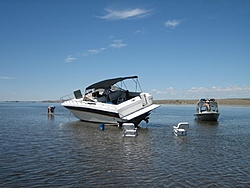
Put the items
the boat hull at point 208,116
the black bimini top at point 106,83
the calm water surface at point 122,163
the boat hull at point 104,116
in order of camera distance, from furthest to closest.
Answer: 1. the boat hull at point 208,116
2. the black bimini top at point 106,83
3. the boat hull at point 104,116
4. the calm water surface at point 122,163

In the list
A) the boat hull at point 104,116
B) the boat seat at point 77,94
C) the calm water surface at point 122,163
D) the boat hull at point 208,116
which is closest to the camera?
the calm water surface at point 122,163

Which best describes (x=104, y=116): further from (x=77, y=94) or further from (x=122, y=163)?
(x=122, y=163)

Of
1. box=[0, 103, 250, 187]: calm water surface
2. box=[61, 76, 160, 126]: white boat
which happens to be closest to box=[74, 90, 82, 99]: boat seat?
box=[61, 76, 160, 126]: white boat

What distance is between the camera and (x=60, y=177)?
9734 mm

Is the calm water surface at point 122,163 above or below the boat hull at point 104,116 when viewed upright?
below

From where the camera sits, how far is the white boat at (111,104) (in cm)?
2483

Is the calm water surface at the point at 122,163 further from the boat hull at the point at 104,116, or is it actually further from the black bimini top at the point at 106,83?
the black bimini top at the point at 106,83

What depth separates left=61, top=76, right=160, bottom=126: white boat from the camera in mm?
24828

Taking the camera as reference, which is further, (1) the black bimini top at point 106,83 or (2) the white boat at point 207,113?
(2) the white boat at point 207,113

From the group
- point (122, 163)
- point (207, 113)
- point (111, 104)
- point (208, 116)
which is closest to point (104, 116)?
point (111, 104)

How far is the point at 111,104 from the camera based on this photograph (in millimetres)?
26000

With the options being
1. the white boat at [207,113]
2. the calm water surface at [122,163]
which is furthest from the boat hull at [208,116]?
the calm water surface at [122,163]

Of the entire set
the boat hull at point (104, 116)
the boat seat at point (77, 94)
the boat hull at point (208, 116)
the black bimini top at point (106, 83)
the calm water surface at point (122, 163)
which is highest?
the black bimini top at point (106, 83)

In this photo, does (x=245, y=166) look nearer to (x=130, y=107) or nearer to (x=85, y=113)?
(x=130, y=107)
